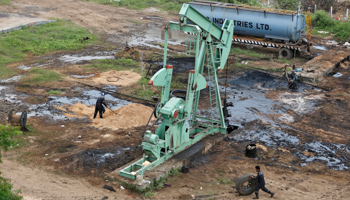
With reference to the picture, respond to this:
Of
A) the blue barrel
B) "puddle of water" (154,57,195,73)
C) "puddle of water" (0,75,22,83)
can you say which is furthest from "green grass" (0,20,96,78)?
the blue barrel

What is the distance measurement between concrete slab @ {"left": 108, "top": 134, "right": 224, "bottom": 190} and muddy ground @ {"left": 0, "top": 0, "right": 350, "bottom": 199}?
246 millimetres

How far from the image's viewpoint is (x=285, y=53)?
26594mm

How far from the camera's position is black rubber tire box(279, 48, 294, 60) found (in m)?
26.4

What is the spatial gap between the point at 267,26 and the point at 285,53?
2076 mm

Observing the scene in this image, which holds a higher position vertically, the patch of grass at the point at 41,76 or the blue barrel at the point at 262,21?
the blue barrel at the point at 262,21

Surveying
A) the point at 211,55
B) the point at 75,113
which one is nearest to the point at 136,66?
the point at 75,113

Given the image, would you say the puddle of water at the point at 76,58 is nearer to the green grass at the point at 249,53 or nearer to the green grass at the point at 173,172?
the green grass at the point at 249,53

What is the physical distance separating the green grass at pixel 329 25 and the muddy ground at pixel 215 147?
25.4ft

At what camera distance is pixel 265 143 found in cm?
1516

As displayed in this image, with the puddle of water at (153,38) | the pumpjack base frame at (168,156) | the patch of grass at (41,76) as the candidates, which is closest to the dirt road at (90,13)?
the puddle of water at (153,38)

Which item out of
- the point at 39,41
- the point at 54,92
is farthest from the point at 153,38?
the point at 54,92

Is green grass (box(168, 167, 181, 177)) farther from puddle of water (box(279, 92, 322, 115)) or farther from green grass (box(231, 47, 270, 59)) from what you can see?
green grass (box(231, 47, 270, 59))

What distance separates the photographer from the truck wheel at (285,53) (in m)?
26.4

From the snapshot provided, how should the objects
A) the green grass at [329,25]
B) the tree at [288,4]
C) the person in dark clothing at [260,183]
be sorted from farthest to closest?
1. the tree at [288,4]
2. the green grass at [329,25]
3. the person in dark clothing at [260,183]
